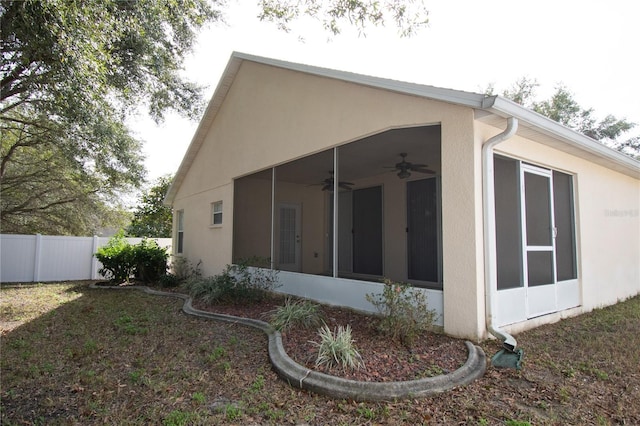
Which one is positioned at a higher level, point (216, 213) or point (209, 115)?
point (209, 115)

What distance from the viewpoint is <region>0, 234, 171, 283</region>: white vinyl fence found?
11812 mm

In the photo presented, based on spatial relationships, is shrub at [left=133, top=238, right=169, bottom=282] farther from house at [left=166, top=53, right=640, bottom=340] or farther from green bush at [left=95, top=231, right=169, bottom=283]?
house at [left=166, top=53, right=640, bottom=340]

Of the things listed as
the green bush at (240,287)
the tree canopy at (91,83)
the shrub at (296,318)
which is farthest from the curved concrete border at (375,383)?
the tree canopy at (91,83)

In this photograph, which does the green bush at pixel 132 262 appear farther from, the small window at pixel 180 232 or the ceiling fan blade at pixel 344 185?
the ceiling fan blade at pixel 344 185

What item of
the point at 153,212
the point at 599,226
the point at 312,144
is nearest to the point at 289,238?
the point at 312,144

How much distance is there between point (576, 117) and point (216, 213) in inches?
804

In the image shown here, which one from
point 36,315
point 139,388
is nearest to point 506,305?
point 139,388

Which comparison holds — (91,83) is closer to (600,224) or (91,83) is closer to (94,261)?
(600,224)

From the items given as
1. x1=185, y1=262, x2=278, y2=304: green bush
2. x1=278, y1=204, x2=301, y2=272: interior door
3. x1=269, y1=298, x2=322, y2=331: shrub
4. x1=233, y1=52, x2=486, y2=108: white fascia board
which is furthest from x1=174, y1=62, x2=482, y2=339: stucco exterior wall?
x1=269, y1=298, x2=322, y2=331: shrub

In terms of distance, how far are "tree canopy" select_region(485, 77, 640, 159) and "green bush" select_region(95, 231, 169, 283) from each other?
62.8 feet

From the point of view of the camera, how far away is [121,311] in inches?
280

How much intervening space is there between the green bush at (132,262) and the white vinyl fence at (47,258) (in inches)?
65.0

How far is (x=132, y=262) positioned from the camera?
11531mm

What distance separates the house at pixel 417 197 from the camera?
4.42 meters
